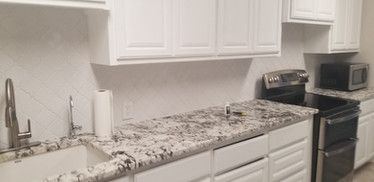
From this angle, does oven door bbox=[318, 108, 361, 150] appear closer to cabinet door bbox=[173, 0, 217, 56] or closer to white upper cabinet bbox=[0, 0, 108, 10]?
cabinet door bbox=[173, 0, 217, 56]

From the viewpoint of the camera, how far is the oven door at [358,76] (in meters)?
3.33

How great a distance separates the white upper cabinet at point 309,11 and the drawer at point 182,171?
1.52 metres

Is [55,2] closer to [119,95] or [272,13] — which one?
[119,95]

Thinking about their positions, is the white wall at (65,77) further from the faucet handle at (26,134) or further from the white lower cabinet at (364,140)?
the white lower cabinet at (364,140)

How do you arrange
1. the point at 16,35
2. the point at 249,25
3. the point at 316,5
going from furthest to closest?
1. the point at 316,5
2. the point at 249,25
3. the point at 16,35

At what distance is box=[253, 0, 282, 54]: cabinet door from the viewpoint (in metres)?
2.29

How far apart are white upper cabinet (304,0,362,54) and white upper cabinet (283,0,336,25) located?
0.19 m

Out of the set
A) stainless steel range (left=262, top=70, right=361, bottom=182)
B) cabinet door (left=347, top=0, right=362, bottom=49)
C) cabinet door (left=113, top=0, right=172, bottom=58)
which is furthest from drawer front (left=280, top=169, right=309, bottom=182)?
cabinet door (left=347, top=0, right=362, bottom=49)

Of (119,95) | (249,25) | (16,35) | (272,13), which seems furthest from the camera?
(272,13)

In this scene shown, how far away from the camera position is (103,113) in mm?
1717

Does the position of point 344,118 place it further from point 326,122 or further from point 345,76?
point 345,76

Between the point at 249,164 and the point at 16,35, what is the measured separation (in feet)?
5.19

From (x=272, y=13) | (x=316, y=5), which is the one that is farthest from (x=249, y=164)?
(x=316, y=5)

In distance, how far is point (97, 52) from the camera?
5.73ft
